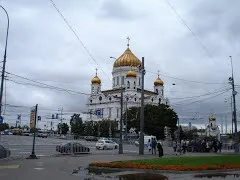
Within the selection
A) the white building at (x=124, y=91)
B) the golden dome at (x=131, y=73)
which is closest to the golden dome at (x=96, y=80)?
the white building at (x=124, y=91)

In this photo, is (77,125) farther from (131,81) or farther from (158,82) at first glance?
(158,82)

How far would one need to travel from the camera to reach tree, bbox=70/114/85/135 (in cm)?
13250

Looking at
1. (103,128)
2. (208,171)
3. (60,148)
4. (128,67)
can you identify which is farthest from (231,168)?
(128,67)

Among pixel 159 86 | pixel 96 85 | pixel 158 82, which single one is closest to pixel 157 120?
pixel 158 82

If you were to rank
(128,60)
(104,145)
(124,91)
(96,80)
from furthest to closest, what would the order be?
(96,80) → (124,91) → (128,60) → (104,145)

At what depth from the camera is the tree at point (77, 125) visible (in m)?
132

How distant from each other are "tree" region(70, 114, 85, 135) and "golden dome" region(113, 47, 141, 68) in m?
24.8

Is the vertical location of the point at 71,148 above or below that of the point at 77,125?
below

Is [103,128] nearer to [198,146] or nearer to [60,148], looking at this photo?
[198,146]

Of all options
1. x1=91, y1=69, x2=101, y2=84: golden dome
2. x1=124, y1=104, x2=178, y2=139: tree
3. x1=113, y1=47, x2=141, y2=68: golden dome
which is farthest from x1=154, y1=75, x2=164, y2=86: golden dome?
x1=124, y1=104, x2=178, y2=139: tree

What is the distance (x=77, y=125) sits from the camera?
446 ft

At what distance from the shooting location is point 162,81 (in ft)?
450

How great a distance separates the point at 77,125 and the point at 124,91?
21620 millimetres

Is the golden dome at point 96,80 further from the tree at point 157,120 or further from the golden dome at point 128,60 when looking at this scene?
the tree at point 157,120
